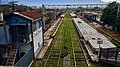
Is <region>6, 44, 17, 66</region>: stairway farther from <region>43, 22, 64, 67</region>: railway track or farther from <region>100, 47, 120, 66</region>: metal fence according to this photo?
<region>100, 47, 120, 66</region>: metal fence

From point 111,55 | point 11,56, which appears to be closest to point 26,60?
point 11,56

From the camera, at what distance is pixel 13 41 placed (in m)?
14.7

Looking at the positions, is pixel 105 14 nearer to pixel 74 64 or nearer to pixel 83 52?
pixel 83 52

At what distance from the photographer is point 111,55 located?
14.8 meters

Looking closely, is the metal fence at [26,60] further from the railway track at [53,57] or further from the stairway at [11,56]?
the railway track at [53,57]

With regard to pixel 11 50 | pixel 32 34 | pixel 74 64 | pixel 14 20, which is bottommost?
pixel 74 64

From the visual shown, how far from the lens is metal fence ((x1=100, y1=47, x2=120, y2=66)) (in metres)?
14.2

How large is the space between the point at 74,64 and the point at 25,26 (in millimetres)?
5400

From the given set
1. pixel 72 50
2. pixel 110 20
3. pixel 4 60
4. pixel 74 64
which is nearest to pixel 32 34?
pixel 4 60

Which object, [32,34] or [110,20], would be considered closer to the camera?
[32,34]

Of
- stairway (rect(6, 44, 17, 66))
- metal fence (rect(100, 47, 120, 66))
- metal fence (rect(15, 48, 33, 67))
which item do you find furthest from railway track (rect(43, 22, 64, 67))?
metal fence (rect(100, 47, 120, 66))

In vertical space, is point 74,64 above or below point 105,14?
below

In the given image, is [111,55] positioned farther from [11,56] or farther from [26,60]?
[11,56]

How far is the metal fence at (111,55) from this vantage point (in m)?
14.2
